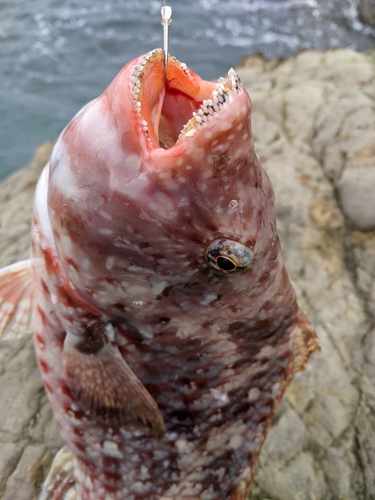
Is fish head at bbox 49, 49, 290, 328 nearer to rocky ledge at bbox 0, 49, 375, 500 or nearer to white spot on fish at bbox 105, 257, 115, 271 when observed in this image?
white spot on fish at bbox 105, 257, 115, 271

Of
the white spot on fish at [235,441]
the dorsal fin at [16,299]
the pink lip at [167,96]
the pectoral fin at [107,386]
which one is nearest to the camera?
the pink lip at [167,96]

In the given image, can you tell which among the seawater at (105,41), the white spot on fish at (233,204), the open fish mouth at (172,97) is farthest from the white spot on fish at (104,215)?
the seawater at (105,41)

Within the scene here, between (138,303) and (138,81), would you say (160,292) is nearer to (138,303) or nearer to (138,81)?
(138,303)

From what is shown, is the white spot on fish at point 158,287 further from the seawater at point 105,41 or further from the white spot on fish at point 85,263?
the seawater at point 105,41

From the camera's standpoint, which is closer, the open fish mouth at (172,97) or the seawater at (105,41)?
the open fish mouth at (172,97)

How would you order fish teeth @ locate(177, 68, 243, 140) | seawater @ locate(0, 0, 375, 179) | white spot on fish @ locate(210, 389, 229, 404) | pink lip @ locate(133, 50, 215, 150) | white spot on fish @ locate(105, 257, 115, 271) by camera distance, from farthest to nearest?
seawater @ locate(0, 0, 375, 179) < white spot on fish @ locate(210, 389, 229, 404) < white spot on fish @ locate(105, 257, 115, 271) < pink lip @ locate(133, 50, 215, 150) < fish teeth @ locate(177, 68, 243, 140)

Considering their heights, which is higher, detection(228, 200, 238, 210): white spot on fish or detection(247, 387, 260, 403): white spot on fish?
detection(228, 200, 238, 210): white spot on fish

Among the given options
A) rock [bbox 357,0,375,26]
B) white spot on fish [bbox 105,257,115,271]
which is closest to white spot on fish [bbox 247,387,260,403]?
white spot on fish [bbox 105,257,115,271]
